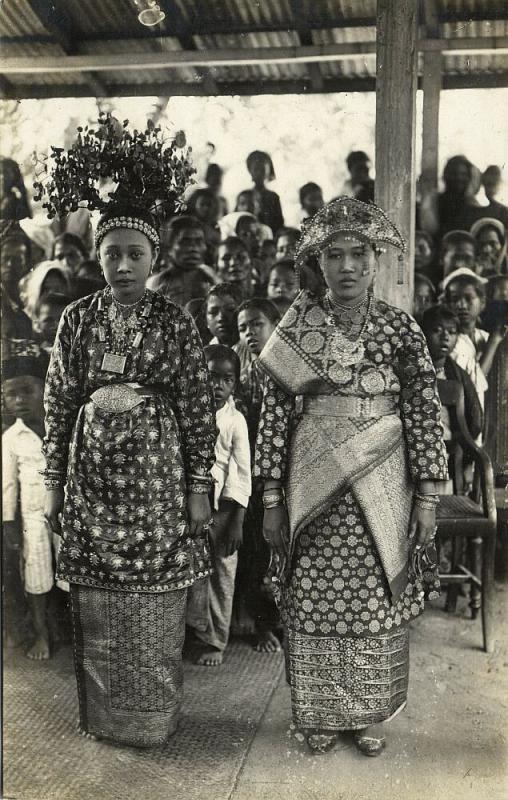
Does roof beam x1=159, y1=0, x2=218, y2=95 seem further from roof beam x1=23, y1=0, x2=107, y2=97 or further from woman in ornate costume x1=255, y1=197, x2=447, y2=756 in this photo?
woman in ornate costume x1=255, y1=197, x2=447, y2=756

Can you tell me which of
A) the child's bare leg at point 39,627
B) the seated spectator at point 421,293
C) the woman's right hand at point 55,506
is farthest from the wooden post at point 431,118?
the child's bare leg at point 39,627

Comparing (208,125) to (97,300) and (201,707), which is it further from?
(201,707)

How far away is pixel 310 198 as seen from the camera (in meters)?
4.47

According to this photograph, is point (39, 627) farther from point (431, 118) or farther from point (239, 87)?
point (431, 118)

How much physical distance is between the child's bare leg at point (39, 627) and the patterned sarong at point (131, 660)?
0.71 m

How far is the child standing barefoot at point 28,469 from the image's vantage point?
12.8 feet

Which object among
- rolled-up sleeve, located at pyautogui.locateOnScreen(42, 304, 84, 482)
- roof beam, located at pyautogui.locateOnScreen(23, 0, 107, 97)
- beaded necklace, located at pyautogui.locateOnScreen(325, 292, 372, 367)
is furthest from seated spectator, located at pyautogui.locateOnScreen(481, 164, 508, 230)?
rolled-up sleeve, located at pyautogui.locateOnScreen(42, 304, 84, 482)

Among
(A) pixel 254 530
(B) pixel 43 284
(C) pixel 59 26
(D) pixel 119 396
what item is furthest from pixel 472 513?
(C) pixel 59 26

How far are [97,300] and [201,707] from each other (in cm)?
176

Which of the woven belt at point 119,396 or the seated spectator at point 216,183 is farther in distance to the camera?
the seated spectator at point 216,183

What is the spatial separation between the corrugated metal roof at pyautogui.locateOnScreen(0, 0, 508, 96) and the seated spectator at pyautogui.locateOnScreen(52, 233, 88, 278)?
937 mm

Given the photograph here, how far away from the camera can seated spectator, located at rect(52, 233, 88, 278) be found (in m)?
4.47

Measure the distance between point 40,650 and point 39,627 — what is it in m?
0.11

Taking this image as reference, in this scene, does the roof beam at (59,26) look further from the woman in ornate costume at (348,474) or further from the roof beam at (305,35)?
the woman in ornate costume at (348,474)
